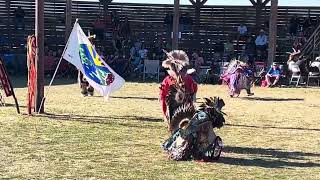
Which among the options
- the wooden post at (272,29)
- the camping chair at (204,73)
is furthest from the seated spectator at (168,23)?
the wooden post at (272,29)

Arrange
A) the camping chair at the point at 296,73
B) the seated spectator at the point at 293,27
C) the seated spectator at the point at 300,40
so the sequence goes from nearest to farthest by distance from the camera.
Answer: the camping chair at the point at 296,73
the seated spectator at the point at 300,40
the seated spectator at the point at 293,27

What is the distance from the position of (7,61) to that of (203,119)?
1838 centimetres

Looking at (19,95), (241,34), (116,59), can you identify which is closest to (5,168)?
(19,95)

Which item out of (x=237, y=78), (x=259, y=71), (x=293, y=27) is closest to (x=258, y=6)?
(x=293, y=27)

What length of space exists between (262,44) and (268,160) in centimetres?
1766

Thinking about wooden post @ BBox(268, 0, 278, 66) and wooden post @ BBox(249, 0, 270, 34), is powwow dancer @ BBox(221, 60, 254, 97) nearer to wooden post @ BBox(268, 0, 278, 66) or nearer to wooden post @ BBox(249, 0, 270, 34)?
wooden post @ BBox(268, 0, 278, 66)

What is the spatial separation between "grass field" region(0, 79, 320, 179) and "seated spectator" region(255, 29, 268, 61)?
9.76m

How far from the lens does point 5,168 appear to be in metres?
7.37

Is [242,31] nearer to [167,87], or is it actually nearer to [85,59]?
[85,59]

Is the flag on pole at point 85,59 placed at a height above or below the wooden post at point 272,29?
below

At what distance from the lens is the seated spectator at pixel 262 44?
25547mm

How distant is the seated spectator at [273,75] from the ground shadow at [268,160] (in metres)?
13.2

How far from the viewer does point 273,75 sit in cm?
2244

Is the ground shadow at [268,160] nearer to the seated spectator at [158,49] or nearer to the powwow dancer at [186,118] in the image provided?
the powwow dancer at [186,118]
